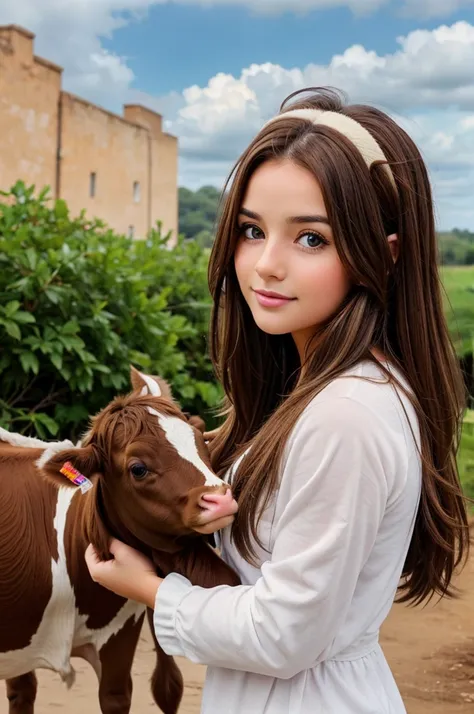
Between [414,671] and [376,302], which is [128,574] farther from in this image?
[414,671]

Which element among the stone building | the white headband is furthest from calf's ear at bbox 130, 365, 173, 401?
the stone building

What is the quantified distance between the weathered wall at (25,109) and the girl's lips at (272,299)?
15158 millimetres

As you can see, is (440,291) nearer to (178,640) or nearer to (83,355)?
(178,640)

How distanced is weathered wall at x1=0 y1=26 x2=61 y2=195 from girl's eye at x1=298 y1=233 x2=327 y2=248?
15.2 meters

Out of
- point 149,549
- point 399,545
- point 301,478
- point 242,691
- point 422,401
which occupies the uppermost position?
point 422,401

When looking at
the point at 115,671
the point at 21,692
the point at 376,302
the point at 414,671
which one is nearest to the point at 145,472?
the point at 376,302

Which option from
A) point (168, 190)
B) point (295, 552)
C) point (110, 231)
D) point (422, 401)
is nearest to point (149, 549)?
point (295, 552)

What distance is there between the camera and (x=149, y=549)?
5.61 feet

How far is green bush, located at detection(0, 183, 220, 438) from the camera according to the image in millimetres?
3848

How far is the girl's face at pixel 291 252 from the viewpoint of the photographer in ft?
4.75

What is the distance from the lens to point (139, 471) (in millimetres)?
1634

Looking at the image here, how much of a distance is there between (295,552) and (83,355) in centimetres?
265

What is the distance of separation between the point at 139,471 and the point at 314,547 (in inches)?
17.8

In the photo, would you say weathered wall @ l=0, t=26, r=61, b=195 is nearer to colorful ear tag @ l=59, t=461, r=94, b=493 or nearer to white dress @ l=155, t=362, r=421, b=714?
colorful ear tag @ l=59, t=461, r=94, b=493
